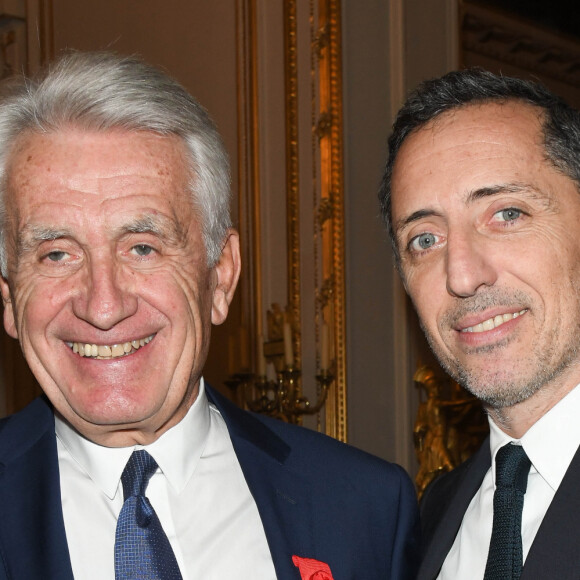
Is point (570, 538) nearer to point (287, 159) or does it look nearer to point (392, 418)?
point (392, 418)

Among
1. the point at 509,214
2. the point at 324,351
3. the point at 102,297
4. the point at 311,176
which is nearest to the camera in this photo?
the point at 102,297

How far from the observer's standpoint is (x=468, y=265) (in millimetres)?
1819

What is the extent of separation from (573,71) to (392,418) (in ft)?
5.21

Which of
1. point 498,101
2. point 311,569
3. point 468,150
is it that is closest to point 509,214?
point 468,150

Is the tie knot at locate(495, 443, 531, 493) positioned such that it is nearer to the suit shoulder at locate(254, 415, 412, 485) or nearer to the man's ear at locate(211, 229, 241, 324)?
the suit shoulder at locate(254, 415, 412, 485)

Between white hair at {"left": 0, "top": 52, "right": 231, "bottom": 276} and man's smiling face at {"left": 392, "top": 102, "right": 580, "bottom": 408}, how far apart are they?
1.31ft

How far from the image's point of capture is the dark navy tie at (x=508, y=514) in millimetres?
1684

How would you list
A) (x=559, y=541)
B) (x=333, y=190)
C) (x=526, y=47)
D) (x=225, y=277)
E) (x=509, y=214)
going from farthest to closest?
(x=333, y=190), (x=526, y=47), (x=225, y=277), (x=509, y=214), (x=559, y=541)

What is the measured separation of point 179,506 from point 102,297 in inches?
16.9

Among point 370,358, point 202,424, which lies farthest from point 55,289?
point 370,358

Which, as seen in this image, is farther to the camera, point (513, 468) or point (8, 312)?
point (8, 312)

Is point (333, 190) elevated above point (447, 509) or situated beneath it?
elevated above

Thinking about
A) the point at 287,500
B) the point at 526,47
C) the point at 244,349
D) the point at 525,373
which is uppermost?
the point at 526,47

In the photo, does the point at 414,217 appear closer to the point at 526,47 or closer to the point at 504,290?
the point at 504,290
